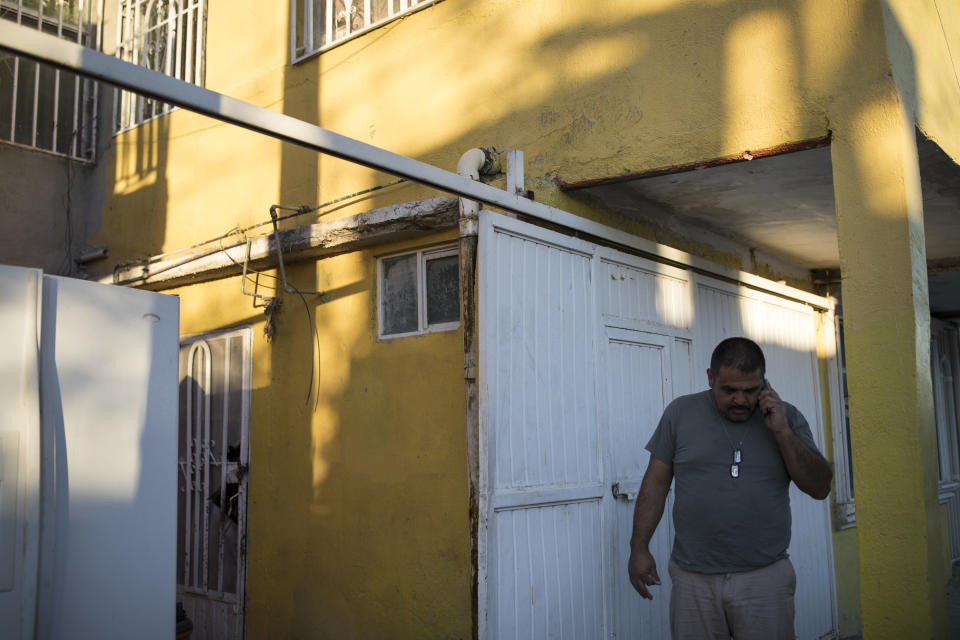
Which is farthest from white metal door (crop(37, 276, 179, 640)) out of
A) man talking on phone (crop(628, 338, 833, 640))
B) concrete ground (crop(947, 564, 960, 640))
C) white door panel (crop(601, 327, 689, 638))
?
concrete ground (crop(947, 564, 960, 640))

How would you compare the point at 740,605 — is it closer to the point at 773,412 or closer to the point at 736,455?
the point at 736,455

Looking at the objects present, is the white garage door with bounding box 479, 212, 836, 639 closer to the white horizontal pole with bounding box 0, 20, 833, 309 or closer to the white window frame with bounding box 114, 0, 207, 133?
the white horizontal pole with bounding box 0, 20, 833, 309

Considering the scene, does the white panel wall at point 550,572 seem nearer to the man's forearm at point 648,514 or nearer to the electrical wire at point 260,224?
the man's forearm at point 648,514

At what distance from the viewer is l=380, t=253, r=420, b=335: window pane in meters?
5.87

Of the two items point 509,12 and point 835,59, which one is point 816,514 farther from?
point 509,12

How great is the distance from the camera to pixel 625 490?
16.9ft

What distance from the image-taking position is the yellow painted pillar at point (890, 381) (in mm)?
3795

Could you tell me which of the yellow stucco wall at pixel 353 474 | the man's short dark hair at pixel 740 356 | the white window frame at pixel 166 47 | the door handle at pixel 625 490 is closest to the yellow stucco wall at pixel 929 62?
the man's short dark hair at pixel 740 356

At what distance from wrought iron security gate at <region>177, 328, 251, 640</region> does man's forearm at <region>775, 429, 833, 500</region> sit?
422cm

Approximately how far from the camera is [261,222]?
6895 mm

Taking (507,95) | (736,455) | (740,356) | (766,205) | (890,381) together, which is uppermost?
(507,95)

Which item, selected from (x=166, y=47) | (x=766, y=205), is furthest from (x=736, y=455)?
(x=166, y=47)

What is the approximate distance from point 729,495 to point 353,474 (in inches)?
112

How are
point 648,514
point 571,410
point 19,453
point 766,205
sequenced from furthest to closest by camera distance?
point 766,205, point 571,410, point 648,514, point 19,453
